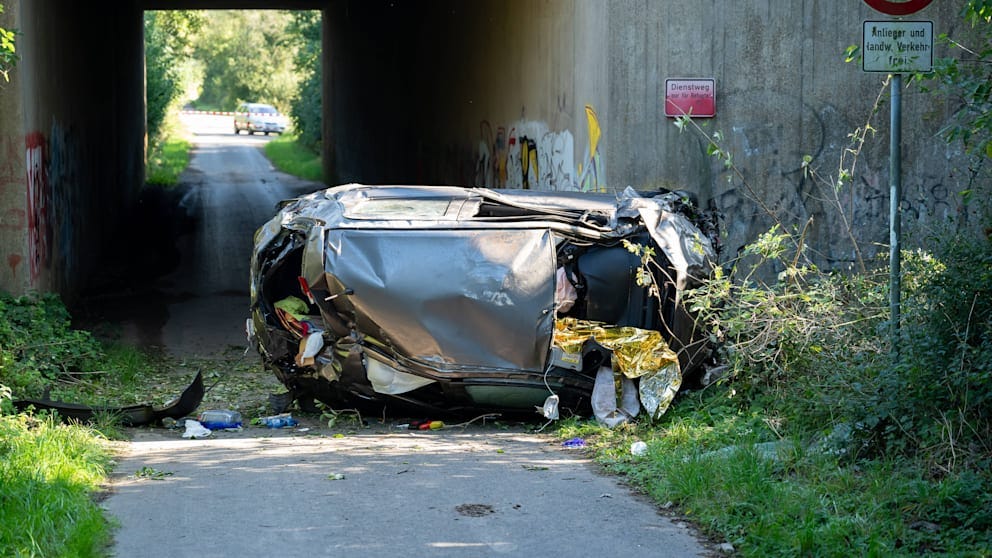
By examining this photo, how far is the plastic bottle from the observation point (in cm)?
880

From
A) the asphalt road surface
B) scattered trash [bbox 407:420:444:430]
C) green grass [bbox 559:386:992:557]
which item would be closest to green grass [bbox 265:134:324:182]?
scattered trash [bbox 407:420:444:430]

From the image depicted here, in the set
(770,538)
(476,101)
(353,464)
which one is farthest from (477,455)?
(476,101)

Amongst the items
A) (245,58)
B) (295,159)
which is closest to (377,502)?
(295,159)

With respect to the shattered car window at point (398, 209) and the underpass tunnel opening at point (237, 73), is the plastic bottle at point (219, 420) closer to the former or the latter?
the shattered car window at point (398, 209)

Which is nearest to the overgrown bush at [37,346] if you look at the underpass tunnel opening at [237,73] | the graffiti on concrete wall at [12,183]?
the graffiti on concrete wall at [12,183]

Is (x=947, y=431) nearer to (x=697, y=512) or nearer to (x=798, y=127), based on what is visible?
(x=697, y=512)

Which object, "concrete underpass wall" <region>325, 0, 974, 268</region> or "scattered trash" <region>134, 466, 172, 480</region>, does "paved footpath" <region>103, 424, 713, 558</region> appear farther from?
"concrete underpass wall" <region>325, 0, 974, 268</region>

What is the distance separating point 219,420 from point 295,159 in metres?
33.1

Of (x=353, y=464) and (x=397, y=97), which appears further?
(x=397, y=97)

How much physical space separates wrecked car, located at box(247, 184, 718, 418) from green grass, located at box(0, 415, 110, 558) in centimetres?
188

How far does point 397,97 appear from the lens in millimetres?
25312

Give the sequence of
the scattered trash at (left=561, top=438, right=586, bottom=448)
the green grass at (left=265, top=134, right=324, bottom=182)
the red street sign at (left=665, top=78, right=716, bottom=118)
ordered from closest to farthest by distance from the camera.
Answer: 1. the scattered trash at (left=561, top=438, right=586, bottom=448)
2. the red street sign at (left=665, top=78, right=716, bottom=118)
3. the green grass at (left=265, top=134, right=324, bottom=182)

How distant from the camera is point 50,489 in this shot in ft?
19.9

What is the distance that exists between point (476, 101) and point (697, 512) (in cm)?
1233
